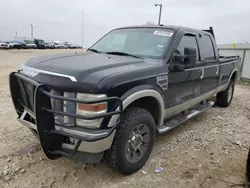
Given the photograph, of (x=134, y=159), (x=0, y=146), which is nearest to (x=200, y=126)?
(x=134, y=159)

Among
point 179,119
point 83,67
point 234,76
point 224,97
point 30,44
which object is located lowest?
point 30,44

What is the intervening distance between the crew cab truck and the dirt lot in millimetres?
296

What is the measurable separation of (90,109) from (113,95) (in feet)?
0.96

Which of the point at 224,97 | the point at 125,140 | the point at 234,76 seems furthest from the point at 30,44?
the point at 125,140

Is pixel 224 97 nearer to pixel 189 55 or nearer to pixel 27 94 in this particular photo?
pixel 189 55

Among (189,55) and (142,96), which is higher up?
(189,55)

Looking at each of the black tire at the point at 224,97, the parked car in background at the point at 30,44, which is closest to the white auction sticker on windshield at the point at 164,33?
the black tire at the point at 224,97

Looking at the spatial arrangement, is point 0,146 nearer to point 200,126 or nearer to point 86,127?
point 86,127

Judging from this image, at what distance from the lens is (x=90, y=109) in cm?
237

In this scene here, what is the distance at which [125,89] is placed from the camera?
265cm

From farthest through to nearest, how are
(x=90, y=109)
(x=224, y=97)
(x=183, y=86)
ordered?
(x=224, y=97)
(x=183, y=86)
(x=90, y=109)

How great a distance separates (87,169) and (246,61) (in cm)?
1069

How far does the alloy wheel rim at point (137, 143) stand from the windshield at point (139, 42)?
1144 millimetres

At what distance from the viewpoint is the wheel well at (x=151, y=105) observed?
10.3ft
